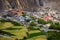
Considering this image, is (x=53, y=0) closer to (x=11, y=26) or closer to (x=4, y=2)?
(x=4, y=2)

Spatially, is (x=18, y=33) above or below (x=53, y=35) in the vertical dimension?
above

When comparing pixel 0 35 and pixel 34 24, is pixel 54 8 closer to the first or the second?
pixel 34 24

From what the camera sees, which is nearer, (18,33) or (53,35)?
(53,35)

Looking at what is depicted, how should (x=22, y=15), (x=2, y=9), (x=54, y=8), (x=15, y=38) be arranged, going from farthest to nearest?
(x=54, y=8)
(x=2, y=9)
(x=22, y=15)
(x=15, y=38)

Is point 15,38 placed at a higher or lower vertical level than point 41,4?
higher

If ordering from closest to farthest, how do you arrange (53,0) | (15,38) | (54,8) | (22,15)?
(15,38), (22,15), (54,8), (53,0)

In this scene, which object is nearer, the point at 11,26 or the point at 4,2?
the point at 11,26

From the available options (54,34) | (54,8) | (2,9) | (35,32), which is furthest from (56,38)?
(54,8)

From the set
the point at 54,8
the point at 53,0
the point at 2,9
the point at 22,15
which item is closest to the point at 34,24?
the point at 22,15

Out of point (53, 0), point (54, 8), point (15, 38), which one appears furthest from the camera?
point (53, 0)
